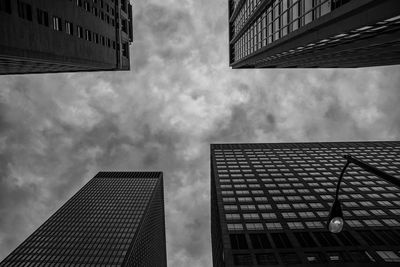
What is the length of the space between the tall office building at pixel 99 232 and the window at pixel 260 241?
5830cm

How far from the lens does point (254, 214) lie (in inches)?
2290

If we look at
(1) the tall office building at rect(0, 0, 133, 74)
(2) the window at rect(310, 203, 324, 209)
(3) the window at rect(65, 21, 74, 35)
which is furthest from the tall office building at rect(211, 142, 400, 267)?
(3) the window at rect(65, 21, 74, 35)

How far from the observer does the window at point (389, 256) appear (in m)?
43.1

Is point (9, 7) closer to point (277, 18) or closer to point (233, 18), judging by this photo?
point (277, 18)

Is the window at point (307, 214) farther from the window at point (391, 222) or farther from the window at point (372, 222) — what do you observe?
the window at point (391, 222)

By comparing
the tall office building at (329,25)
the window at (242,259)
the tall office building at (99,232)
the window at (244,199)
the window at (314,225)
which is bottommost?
the tall office building at (99,232)

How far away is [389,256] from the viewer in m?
44.1

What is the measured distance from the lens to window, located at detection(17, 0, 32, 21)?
2612 centimetres

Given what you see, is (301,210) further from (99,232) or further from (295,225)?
(99,232)

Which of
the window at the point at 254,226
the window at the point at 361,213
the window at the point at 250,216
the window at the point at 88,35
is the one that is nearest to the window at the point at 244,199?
the window at the point at 250,216

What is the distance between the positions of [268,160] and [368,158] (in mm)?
33714

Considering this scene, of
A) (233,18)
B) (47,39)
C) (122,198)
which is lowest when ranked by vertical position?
(122,198)

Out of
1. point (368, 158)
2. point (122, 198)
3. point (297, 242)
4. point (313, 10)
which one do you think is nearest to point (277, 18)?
point (313, 10)

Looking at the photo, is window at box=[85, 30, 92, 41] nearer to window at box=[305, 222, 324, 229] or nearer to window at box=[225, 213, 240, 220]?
window at box=[225, 213, 240, 220]
